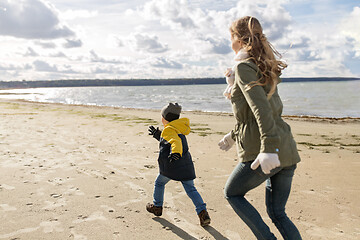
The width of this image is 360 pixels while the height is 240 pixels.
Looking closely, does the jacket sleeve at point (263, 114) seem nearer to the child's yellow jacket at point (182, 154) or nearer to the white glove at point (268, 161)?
the white glove at point (268, 161)

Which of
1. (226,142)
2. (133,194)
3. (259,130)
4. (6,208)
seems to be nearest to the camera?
(259,130)

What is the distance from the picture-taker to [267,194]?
2449mm

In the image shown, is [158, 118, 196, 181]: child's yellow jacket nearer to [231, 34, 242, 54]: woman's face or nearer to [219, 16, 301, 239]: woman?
[219, 16, 301, 239]: woman

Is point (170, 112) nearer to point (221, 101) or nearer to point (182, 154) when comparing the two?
point (182, 154)

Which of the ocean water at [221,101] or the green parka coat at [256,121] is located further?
the ocean water at [221,101]

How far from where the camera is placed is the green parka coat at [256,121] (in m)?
2.05

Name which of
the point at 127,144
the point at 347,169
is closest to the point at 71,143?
the point at 127,144

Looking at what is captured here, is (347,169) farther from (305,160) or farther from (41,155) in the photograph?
(41,155)

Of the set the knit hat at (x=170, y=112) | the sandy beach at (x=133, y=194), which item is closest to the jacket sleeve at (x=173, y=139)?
the knit hat at (x=170, y=112)

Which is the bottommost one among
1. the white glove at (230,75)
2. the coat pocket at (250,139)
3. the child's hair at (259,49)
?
the coat pocket at (250,139)

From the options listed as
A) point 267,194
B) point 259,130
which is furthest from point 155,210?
point 259,130

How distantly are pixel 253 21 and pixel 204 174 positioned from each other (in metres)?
4.06

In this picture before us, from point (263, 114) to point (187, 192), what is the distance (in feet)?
6.26

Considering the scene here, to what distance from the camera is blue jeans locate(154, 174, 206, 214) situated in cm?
365
